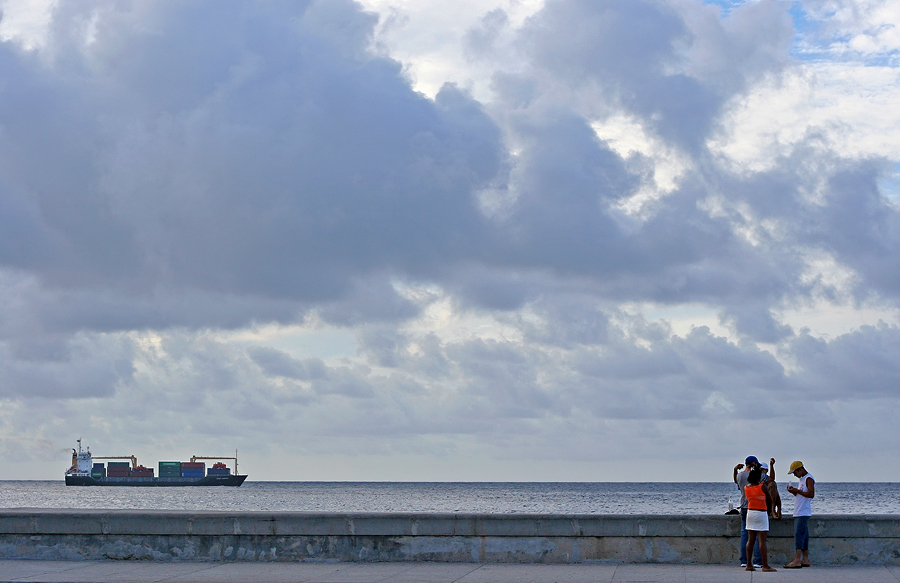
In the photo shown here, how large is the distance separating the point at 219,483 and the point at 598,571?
189 meters

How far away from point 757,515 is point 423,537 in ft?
18.3

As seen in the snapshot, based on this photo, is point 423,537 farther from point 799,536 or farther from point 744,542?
point 799,536

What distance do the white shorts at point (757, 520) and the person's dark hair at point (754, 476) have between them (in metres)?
0.47

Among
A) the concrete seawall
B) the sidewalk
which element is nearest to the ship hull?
the concrete seawall

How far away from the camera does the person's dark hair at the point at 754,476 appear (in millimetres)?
14883

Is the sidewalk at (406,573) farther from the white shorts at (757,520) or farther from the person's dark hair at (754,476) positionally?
the person's dark hair at (754,476)

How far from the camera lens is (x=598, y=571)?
14883mm

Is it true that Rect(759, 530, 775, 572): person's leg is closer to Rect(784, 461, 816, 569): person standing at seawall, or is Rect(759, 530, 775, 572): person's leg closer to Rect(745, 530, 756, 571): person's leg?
Rect(745, 530, 756, 571): person's leg

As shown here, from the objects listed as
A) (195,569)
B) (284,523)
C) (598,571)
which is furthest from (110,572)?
(598,571)

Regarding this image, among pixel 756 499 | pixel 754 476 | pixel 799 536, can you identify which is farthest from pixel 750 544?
pixel 754 476

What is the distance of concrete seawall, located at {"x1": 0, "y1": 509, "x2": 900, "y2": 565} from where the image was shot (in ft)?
50.7

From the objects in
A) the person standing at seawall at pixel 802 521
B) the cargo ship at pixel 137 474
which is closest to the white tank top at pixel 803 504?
the person standing at seawall at pixel 802 521

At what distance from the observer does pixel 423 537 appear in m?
16.3

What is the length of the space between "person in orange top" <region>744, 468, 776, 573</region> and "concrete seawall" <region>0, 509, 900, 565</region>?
92 cm
